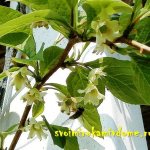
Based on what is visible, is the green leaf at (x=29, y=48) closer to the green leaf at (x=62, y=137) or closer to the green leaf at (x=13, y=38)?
the green leaf at (x=13, y=38)

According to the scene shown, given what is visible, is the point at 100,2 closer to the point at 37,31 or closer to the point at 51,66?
the point at 51,66

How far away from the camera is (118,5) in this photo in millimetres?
585

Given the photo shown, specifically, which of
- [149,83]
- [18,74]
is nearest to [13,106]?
[18,74]

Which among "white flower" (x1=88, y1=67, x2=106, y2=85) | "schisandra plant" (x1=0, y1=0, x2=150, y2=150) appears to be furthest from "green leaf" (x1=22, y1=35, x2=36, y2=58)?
"white flower" (x1=88, y1=67, x2=106, y2=85)

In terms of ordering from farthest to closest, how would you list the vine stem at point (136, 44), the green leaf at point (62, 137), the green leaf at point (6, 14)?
1. the green leaf at point (62, 137)
2. the green leaf at point (6, 14)
3. the vine stem at point (136, 44)

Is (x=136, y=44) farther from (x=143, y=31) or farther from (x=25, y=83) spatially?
(x=25, y=83)

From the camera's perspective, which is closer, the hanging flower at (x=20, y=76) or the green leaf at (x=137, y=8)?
the green leaf at (x=137, y=8)

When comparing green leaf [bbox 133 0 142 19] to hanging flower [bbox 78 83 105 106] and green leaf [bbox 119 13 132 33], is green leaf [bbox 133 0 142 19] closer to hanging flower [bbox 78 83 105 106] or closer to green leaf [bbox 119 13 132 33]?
green leaf [bbox 119 13 132 33]

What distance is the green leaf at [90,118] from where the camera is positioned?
809mm

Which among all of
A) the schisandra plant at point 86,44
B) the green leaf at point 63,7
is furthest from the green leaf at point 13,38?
the green leaf at point 63,7

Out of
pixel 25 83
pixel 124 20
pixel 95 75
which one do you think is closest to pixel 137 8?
pixel 124 20

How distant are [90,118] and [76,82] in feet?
0.29

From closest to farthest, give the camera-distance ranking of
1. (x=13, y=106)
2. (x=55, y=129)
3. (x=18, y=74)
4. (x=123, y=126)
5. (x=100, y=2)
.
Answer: (x=100, y=2) → (x=18, y=74) → (x=55, y=129) → (x=123, y=126) → (x=13, y=106)

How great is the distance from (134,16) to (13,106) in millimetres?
752
